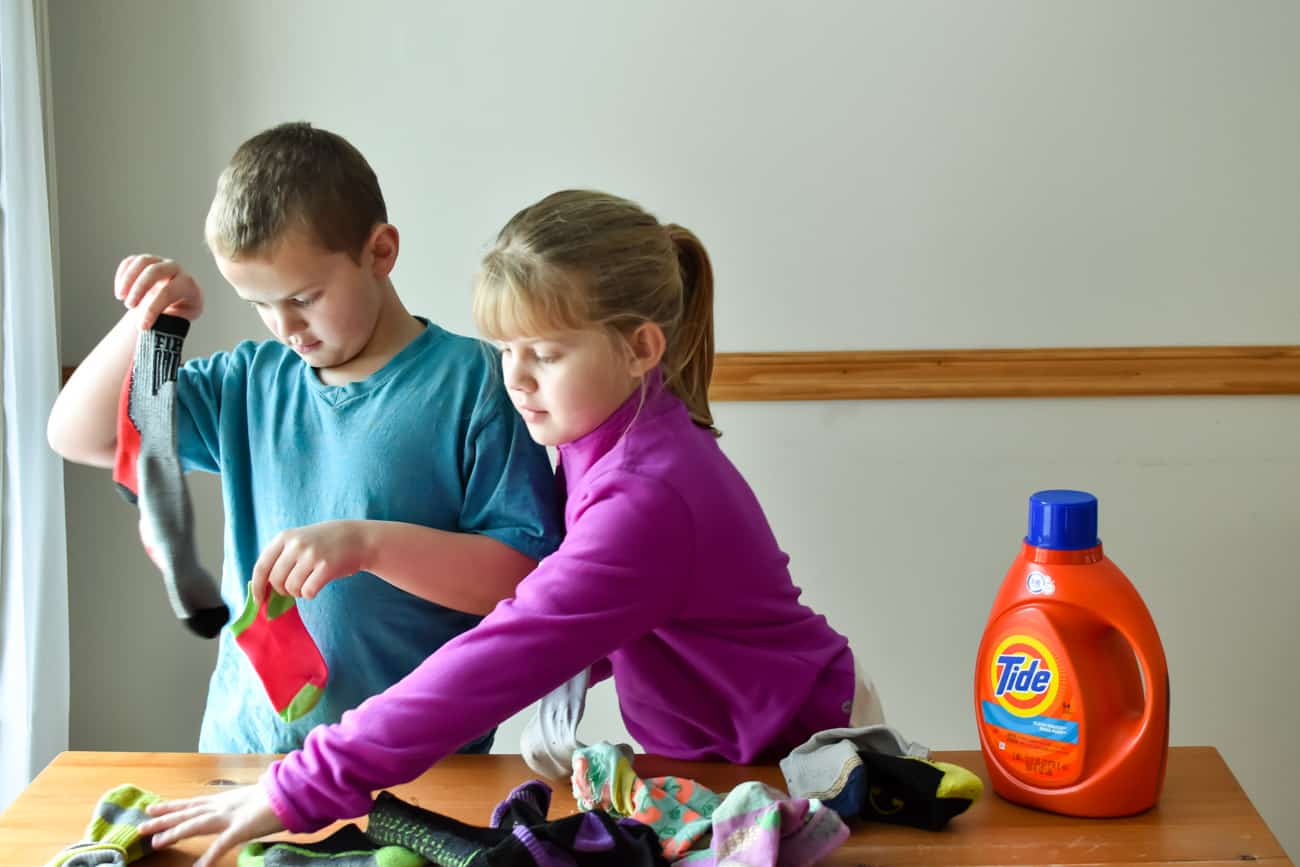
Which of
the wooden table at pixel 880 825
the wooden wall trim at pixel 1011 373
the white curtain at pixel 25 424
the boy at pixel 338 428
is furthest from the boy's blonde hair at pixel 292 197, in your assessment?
the wooden wall trim at pixel 1011 373

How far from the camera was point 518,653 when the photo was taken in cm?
87

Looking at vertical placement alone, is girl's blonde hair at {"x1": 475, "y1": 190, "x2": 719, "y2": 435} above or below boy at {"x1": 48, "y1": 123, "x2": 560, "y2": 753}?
above

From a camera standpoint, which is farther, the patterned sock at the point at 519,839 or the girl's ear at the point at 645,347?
the girl's ear at the point at 645,347

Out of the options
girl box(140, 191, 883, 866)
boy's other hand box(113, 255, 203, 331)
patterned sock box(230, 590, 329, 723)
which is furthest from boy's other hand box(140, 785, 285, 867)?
boy's other hand box(113, 255, 203, 331)

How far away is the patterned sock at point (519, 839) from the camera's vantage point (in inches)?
30.1

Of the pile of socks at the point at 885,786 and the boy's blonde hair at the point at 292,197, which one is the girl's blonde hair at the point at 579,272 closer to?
the boy's blonde hair at the point at 292,197

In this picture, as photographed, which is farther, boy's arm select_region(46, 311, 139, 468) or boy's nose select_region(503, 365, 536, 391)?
boy's arm select_region(46, 311, 139, 468)

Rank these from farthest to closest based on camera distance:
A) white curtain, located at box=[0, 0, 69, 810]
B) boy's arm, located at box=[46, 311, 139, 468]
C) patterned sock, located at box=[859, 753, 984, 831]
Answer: white curtain, located at box=[0, 0, 69, 810]
boy's arm, located at box=[46, 311, 139, 468]
patterned sock, located at box=[859, 753, 984, 831]

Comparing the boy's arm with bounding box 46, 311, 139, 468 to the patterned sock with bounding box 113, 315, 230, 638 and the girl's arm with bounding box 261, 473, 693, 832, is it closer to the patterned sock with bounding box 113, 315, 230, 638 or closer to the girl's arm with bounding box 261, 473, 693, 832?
the patterned sock with bounding box 113, 315, 230, 638

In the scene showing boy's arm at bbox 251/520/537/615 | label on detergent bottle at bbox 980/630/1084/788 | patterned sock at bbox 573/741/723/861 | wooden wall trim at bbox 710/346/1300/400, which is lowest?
patterned sock at bbox 573/741/723/861

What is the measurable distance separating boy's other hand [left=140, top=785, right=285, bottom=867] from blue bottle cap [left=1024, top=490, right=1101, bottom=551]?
561mm

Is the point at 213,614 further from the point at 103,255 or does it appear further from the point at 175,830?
the point at 103,255

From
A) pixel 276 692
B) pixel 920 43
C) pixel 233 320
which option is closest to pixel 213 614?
pixel 276 692

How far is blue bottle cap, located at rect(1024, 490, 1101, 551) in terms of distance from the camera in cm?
89
